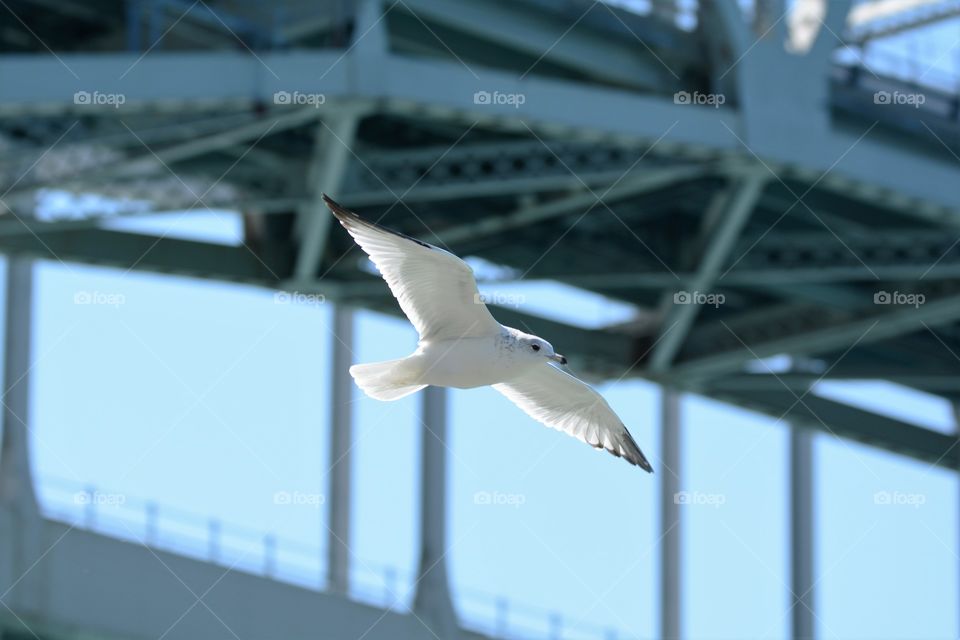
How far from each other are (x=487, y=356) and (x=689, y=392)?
17.6 meters

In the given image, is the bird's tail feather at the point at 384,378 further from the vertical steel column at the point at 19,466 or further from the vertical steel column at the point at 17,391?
the vertical steel column at the point at 17,391

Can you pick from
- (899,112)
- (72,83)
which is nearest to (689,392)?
(899,112)

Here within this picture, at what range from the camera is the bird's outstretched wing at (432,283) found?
14.1 metres

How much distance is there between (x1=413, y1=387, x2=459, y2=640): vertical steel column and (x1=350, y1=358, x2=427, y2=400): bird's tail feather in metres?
13.0

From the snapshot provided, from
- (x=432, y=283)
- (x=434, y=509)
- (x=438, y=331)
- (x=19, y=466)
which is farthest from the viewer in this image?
(x=434, y=509)

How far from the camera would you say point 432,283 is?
14289mm

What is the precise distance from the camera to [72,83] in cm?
2058

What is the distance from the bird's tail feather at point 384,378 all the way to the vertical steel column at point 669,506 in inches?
755

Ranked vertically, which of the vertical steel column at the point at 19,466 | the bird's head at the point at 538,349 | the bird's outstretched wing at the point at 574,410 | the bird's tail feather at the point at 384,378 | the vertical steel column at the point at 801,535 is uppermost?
the bird's head at the point at 538,349

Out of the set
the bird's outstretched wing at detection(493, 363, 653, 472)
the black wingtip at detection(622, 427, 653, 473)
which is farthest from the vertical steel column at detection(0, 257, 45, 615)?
the black wingtip at detection(622, 427, 653, 473)

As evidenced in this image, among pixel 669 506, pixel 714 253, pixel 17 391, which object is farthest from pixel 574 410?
pixel 669 506

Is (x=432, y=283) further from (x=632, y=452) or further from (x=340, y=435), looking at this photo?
(x=340, y=435)

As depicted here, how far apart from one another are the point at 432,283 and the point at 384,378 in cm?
84

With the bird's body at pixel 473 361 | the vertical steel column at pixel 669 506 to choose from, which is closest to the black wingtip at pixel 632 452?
the bird's body at pixel 473 361
